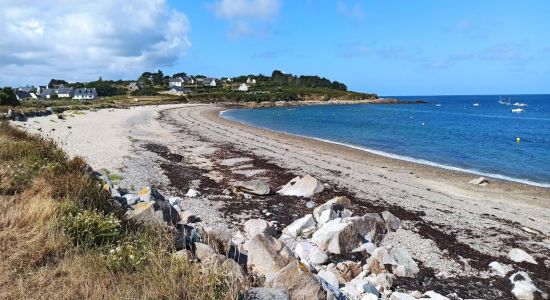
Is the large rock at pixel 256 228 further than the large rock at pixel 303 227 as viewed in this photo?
No

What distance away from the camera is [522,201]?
1647 cm

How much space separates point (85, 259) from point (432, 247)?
8104mm

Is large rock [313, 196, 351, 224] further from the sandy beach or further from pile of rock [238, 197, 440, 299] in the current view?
the sandy beach

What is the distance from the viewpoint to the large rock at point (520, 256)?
968 cm

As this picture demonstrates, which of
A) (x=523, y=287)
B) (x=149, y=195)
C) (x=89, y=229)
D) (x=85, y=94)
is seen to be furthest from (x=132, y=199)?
(x=85, y=94)

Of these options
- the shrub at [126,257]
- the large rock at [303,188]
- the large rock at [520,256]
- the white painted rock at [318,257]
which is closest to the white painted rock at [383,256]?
the white painted rock at [318,257]

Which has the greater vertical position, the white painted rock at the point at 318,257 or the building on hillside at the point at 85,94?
the white painted rock at the point at 318,257

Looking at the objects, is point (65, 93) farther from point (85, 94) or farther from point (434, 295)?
point (434, 295)

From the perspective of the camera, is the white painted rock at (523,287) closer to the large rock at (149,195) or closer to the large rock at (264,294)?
the large rock at (264,294)

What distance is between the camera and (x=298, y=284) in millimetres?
5105

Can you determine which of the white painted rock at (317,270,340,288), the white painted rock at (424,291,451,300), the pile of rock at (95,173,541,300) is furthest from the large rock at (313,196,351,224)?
the white painted rock at (424,291,451,300)

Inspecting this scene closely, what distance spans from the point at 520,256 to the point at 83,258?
934 centimetres

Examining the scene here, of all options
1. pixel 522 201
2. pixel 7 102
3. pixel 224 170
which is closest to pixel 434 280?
pixel 522 201

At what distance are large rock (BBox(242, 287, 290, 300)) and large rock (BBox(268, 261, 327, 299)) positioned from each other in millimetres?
491
